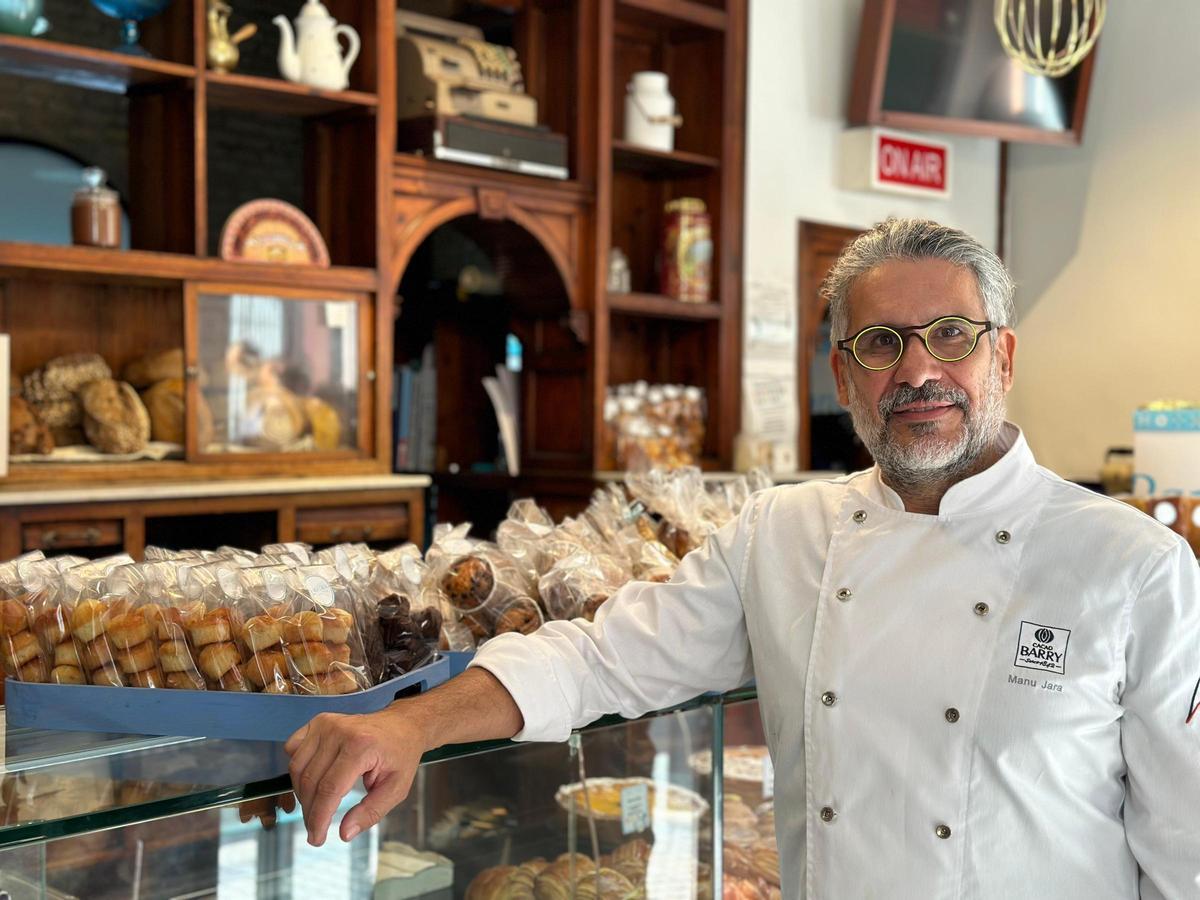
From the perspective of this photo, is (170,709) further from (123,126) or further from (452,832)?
(123,126)

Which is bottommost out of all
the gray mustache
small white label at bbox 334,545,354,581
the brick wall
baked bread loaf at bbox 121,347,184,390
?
small white label at bbox 334,545,354,581

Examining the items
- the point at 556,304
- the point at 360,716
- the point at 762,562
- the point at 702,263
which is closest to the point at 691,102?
the point at 702,263

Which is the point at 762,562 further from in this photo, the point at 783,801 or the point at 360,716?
the point at 360,716

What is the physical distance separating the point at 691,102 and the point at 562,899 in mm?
4220

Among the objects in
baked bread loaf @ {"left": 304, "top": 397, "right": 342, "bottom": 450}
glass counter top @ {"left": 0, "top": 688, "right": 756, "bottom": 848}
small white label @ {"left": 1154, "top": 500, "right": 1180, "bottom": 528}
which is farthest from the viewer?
baked bread loaf @ {"left": 304, "top": 397, "right": 342, "bottom": 450}

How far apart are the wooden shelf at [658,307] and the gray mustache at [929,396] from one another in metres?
3.47

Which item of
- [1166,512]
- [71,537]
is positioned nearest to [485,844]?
[1166,512]

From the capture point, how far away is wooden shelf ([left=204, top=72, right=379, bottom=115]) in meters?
3.92

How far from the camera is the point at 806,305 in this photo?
557 cm

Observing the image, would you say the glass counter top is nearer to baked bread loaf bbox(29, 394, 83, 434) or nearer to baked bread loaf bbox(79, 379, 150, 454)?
baked bread loaf bbox(79, 379, 150, 454)

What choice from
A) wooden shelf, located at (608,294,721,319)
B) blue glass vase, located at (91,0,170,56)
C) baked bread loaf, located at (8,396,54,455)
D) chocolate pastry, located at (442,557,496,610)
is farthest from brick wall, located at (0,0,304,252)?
chocolate pastry, located at (442,557,496,610)

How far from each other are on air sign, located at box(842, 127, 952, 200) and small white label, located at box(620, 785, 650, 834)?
4122 millimetres

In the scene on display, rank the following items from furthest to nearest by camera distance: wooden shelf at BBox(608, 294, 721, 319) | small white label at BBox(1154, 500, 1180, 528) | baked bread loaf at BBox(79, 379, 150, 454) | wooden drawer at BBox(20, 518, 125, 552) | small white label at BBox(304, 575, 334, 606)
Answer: wooden shelf at BBox(608, 294, 721, 319), baked bread loaf at BBox(79, 379, 150, 454), wooden drawer at BBox(20, 518, 125, 552), small white label at BBox(1154, 500, 1180, 528), small white label at BBox(304, 575, 334, 606)

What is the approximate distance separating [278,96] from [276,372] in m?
0.86
